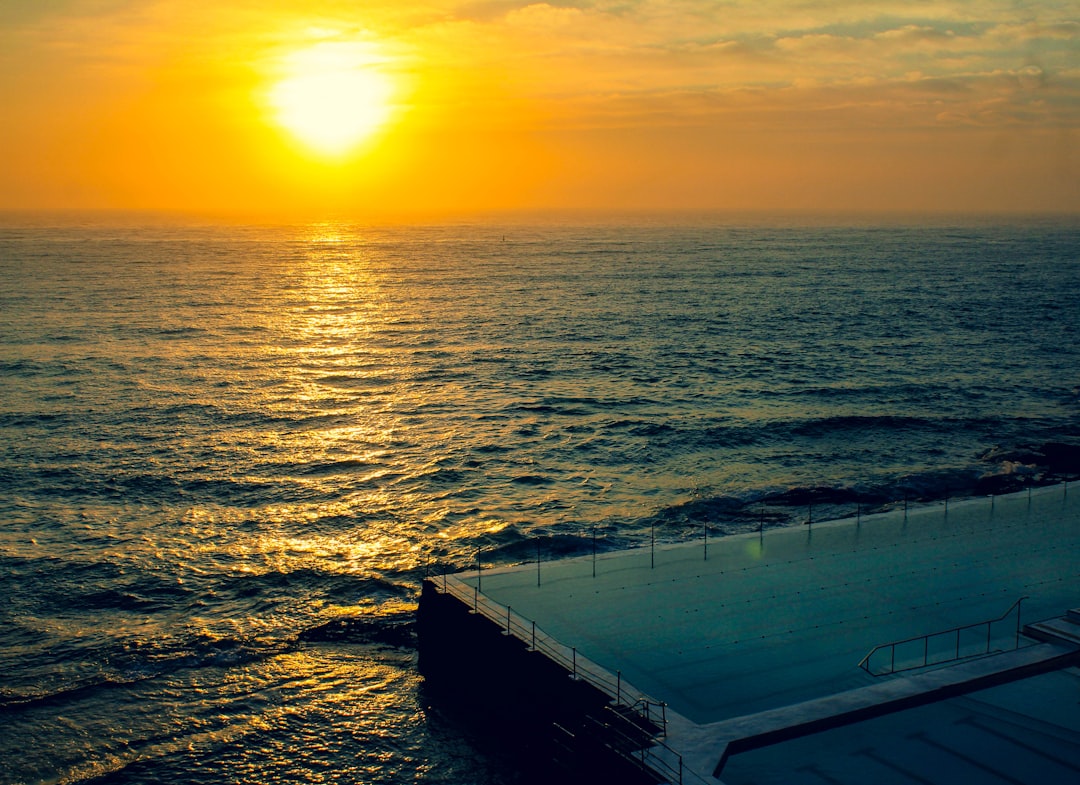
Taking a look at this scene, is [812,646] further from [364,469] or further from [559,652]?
[364,469]

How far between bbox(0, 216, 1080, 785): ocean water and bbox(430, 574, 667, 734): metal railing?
3.11 meters

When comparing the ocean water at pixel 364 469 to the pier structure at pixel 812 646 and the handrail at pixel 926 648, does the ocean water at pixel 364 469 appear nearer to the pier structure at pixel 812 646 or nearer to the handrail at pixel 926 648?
the pier structure at pixel 812 646

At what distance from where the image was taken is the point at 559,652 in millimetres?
A: 26672

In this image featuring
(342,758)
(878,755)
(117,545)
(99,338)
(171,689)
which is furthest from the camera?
(99,338)

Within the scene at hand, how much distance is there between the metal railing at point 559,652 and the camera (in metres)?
23.2

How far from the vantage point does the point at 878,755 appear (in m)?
21.0

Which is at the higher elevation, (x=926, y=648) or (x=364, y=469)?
(x=926, y=648)

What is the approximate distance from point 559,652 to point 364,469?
29.8 meters

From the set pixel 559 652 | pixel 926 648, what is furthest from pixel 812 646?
pixel 559 652

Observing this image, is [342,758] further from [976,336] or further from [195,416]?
[976,336]

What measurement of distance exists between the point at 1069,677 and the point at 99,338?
90234 mm

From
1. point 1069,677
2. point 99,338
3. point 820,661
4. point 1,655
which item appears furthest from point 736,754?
point 99,338

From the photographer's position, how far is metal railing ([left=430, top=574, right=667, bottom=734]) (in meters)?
23.2

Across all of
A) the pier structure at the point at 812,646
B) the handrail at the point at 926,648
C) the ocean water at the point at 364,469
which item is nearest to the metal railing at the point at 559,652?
the pier structure at the point at 812,646
